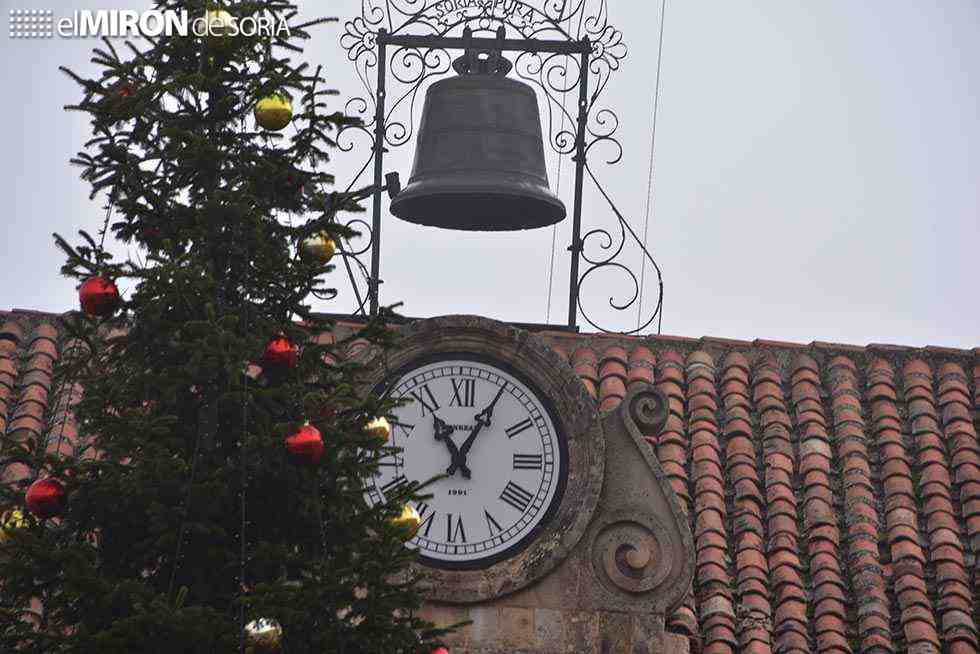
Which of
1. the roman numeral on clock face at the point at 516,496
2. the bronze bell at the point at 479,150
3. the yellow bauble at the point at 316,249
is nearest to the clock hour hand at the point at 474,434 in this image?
the roman numeral on clock face at the point at 516,496

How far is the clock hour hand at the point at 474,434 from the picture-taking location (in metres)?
10.8

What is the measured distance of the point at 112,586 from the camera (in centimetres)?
804

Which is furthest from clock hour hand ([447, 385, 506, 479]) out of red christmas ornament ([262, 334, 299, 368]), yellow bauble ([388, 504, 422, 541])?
red christmas ornament ([262, 334, 299, 368])

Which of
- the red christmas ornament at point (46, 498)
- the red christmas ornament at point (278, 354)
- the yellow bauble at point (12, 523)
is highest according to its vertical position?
the red christmas ornament at point (278, 354)

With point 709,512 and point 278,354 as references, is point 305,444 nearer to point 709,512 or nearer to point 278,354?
point 278,354

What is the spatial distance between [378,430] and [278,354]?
0.49 metres

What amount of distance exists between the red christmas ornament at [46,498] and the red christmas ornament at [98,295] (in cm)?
59

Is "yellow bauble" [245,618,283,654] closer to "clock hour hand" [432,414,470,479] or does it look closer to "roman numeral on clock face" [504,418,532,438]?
"clock hour hand" [432,414,470,479]

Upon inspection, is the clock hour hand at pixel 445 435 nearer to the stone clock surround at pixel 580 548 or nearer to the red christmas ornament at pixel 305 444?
the stone clock surround at pixel 580 548

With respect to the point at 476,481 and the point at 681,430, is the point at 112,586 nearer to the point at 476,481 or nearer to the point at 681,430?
the point at 476,481

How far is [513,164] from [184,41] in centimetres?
360

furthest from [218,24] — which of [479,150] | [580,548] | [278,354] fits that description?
[479,150]

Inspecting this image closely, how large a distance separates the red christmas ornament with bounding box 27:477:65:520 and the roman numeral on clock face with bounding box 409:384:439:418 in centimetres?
288

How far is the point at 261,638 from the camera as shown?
311 inches
